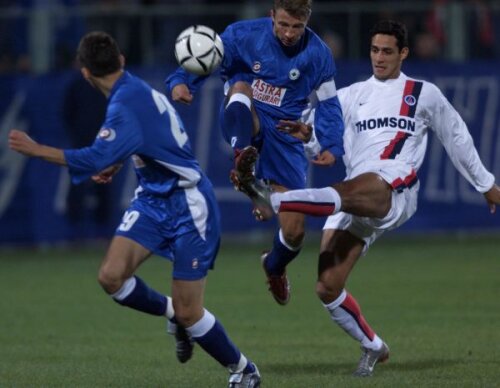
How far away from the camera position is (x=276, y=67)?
9.45 metres

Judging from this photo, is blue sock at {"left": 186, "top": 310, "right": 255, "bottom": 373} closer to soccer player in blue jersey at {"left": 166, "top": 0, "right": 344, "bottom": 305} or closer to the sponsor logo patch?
soccer player in blue jersey at {"left": 166, "top": 0, "right": 344, "bottom": 305}

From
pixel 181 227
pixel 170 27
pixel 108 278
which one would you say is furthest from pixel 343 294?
pixel 170 27

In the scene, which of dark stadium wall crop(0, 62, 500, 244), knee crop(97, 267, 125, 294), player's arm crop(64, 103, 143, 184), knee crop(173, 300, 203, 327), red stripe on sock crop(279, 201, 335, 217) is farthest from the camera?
dark stadium wall crop(0, 62, 500, 244)

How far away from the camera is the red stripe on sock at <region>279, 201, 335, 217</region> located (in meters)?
8.65

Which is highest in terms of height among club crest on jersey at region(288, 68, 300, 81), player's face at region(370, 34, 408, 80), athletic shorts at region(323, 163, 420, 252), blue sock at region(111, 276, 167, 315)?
player's face at region(370, 34, 408, 80)

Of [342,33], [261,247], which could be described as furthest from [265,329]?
[342,33]

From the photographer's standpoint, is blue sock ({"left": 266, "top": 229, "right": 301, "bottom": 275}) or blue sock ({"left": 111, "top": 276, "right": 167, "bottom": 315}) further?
blue sock ({"left": 266, "top": 229, "right": 301, "bottom": 275})

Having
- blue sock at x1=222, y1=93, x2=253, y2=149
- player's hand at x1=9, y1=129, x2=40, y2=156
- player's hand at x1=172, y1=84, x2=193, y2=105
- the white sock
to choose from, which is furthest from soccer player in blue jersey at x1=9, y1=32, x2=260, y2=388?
blue sock at x1=222, y1=93, x2=253, y2=149

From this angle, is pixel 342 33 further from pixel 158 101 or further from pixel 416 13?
pixel 158 101

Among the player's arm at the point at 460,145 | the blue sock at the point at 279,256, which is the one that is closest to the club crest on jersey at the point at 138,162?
the blue sock at the point at 279,256

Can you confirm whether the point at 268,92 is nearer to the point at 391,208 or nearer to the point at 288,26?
the point at 288,26

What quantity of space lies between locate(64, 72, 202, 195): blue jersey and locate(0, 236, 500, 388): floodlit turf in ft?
4.52

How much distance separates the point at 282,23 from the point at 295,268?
259 inches

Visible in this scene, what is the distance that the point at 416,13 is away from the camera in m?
19.3
